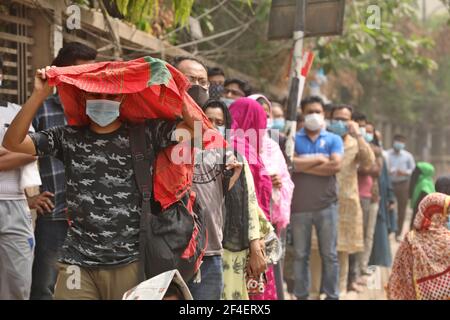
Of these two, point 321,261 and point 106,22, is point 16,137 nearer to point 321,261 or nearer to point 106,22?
point 106,22

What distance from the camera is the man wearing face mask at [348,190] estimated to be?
8672 millimetres

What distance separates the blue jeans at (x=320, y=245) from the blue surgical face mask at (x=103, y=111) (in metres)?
4.04

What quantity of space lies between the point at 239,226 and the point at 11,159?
4.52 ft

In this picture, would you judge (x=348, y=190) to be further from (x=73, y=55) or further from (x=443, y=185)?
(x=73, y=55)

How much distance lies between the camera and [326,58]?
11.2 metres

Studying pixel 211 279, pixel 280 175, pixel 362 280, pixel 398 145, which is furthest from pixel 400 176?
pixel 211 279

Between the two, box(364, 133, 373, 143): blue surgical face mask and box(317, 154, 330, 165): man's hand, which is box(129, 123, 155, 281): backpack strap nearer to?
box(317, 154, 330, 165): man's hand

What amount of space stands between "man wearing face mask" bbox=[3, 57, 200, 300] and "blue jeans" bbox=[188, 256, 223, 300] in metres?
0.82

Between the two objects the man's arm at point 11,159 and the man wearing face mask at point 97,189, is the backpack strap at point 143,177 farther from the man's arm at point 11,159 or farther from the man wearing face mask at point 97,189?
the man's arm at point 11,159

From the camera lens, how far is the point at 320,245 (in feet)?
25.3

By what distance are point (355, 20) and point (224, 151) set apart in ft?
22.2

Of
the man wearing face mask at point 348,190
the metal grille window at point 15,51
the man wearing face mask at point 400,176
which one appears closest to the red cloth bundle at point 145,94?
the metal grille window at point 15,51

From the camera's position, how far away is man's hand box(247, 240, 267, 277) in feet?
16.2

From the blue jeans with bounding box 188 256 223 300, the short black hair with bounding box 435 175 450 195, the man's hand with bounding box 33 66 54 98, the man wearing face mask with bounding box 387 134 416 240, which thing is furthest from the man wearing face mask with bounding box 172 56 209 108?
the man wearing face mask with bounding box 387 134 416 240
